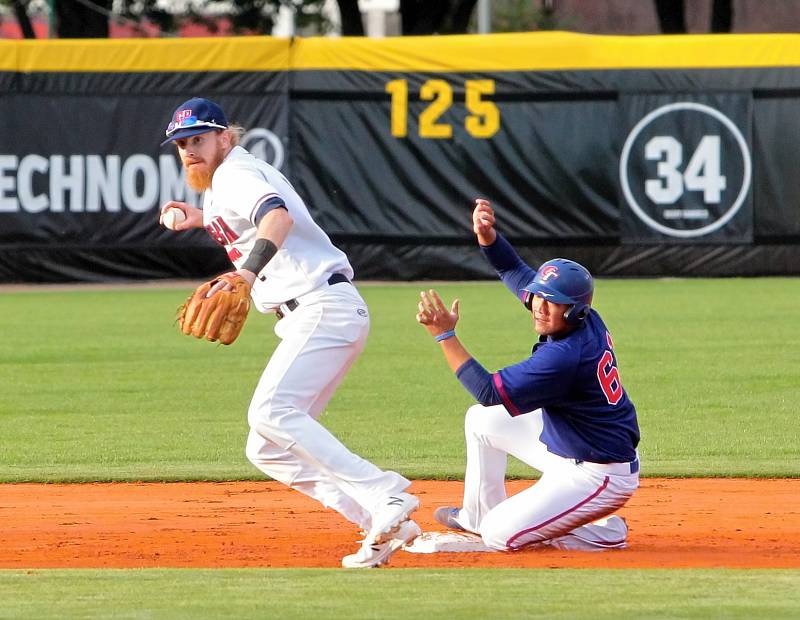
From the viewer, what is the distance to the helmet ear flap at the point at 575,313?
5.73 metres

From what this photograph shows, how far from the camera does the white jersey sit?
18.4ft

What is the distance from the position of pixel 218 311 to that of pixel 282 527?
1.61 metres

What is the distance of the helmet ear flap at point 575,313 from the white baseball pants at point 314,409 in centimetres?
80

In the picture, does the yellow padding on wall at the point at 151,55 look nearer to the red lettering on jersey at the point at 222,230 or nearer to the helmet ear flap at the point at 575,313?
the red lettering on jersey at the point at 222,230

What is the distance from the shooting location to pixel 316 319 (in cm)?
560

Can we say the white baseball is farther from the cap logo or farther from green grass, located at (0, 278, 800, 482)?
green grass, located at (0, 278, 800, 482)

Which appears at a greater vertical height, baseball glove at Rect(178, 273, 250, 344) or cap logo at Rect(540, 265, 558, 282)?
cap logo at Rect(540, 265, 558, 282)

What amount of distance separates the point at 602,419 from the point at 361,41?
14115 millimetres

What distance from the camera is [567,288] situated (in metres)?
5.68

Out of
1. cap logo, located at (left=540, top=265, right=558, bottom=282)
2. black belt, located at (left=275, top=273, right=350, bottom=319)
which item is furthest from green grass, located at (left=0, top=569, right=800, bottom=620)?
cap logo, located at (left=540, top=265, right=558, bottom=282)

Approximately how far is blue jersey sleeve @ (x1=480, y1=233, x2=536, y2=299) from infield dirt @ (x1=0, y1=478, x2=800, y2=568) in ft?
3.90

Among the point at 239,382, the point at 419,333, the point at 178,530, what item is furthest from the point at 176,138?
the point at 419,333

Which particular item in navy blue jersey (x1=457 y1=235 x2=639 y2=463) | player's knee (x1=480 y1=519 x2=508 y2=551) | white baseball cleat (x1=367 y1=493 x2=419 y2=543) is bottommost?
player's knee (x1=480 y1=519 x2=508 y2=551)

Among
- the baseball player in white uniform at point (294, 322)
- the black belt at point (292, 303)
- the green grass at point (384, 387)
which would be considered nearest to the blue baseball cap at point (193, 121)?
the baseball player in white uniform at point (294, 322)
